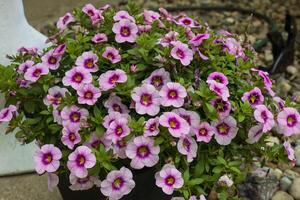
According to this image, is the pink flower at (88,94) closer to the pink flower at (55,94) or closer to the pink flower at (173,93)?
the pink flower at (55,94)

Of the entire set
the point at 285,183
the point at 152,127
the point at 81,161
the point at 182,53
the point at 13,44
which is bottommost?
the point at 285,183

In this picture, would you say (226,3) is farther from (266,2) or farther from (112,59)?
(112,59)

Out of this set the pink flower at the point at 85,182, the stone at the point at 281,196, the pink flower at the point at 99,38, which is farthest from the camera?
the stone at the point at 281,196

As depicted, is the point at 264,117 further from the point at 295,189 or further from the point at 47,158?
the point at 295,189

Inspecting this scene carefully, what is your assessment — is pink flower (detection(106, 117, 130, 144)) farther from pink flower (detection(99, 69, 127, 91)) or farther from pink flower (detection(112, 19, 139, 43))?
pink flower (detection(112, 19, 139, 43))

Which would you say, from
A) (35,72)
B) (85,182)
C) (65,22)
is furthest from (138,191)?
(65,22)

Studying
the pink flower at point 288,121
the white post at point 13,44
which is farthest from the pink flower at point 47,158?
the white post at point 13,44
